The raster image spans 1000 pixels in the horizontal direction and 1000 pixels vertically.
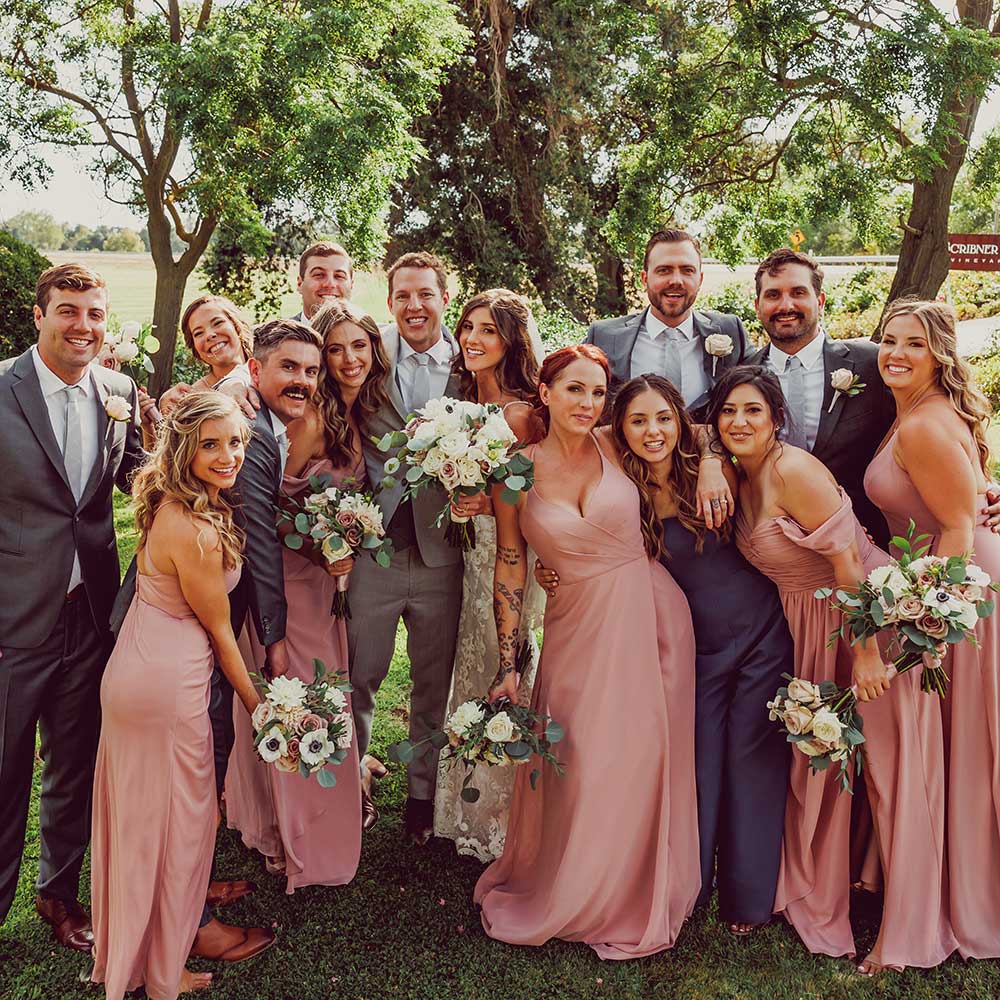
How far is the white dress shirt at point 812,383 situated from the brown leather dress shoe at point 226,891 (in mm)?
3511

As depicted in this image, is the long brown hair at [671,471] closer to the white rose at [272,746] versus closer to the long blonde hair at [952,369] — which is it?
the long blonde hair at [952,369]

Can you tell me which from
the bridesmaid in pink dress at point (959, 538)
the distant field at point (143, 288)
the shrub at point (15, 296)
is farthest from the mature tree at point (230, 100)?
the bridesmaid in pink dress at point (959, 538)

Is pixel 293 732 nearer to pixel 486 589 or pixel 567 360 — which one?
pixel 486 589

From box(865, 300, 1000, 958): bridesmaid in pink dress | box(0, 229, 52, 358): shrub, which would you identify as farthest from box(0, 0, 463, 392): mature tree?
box(865, 300, 1000, 958): bridesmaid in pink dress

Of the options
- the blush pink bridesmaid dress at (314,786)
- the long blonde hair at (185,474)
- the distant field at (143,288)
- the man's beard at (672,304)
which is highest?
the distant field at (143,288)

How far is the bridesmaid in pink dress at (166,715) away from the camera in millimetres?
3545

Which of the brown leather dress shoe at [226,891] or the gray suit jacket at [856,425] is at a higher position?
the gray suit jacket at [856,425]

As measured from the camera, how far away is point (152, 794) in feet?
11.6

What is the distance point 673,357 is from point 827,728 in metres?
2.10

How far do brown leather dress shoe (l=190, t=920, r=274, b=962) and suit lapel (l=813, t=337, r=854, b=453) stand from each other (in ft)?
11.4

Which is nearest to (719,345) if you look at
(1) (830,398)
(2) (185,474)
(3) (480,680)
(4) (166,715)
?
(1) (830,398)

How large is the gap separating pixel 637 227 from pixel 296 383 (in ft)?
32.1

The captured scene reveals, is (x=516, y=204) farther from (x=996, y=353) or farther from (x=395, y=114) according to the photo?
(x=996, y=353)

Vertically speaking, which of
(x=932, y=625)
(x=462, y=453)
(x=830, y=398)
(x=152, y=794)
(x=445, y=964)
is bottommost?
(x=445, y=964)
